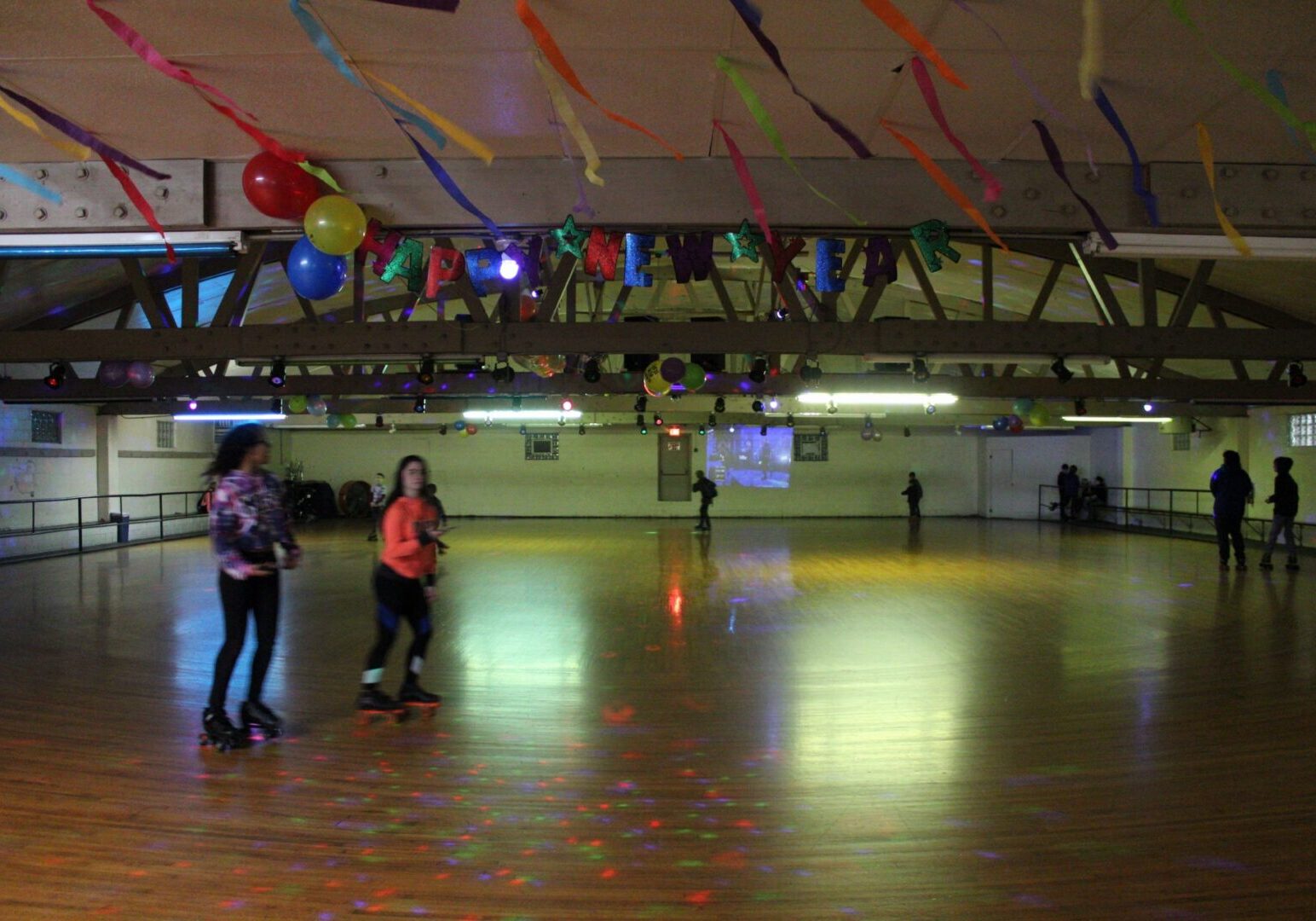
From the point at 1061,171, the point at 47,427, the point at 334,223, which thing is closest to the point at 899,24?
the point at 1061,171

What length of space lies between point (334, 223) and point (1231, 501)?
10.6m

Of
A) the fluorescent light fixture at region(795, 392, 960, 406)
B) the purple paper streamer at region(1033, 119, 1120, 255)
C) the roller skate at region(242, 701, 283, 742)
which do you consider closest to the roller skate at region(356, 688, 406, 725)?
the roller skate at region(242, 701, 283, 742)

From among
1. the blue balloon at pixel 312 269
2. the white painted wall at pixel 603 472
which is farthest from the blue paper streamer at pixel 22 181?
the white painted wall at pixel 603 472

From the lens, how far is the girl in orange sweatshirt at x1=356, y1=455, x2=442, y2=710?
13.4 feet

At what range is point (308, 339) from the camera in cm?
627

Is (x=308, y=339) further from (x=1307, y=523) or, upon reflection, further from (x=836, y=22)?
(x=1307, y=523)

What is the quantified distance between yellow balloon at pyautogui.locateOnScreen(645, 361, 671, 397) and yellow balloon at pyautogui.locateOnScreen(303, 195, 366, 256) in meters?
5.48

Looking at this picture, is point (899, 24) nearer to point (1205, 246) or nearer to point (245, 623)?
point (1205, 246)

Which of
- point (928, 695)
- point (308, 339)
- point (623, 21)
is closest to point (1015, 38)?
point (623, 21)

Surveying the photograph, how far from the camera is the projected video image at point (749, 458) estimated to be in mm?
20250

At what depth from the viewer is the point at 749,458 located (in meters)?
20.3

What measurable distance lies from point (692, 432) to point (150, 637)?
14977mm

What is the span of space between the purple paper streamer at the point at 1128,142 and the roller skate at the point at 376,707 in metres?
3.92

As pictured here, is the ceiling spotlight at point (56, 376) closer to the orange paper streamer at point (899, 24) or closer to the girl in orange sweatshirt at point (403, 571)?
the girl in orange sweatshirt at point (403, 571)
